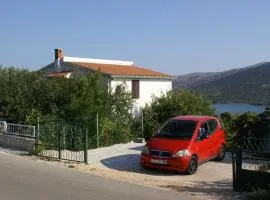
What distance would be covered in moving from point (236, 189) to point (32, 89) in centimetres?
1424

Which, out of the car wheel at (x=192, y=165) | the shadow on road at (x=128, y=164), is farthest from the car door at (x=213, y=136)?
the shadow on road at (x=128, y=164)

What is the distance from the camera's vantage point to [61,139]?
16703 millimetres

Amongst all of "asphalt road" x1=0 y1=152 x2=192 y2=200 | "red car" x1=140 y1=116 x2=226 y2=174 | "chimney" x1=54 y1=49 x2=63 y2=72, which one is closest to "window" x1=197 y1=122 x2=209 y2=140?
"red car" x1=140 y1=116 x2=226 y2=174

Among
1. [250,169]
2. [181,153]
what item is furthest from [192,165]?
[250,169]

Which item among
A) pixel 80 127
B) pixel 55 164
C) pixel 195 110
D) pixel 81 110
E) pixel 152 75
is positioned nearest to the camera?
pixel 55 164

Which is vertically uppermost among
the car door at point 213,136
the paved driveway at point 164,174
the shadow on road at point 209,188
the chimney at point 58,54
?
the chimney at point 58,54

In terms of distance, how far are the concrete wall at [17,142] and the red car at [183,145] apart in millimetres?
5253

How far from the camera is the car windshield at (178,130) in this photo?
46.5ft

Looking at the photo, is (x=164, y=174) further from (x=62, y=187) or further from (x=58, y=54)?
(x=58, y=54)

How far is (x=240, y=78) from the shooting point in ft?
180

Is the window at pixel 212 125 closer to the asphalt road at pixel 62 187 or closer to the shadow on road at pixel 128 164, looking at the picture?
the shadow on road at pixel 128 164

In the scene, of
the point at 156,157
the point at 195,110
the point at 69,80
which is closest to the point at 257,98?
the point at 195,110

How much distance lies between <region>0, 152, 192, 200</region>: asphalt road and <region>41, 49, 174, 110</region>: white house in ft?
60.3

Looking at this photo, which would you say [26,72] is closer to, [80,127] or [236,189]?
[80,127]
